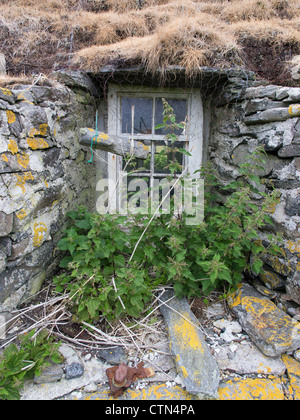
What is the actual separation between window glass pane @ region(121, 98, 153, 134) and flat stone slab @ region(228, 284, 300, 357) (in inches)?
88.9

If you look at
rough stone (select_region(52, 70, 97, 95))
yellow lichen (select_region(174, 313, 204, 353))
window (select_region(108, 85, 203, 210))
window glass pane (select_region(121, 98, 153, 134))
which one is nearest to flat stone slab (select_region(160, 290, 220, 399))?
yellow lichen (select_region(174, 313, 204, 353))

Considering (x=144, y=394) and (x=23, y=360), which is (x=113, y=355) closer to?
(x=144, y=394)

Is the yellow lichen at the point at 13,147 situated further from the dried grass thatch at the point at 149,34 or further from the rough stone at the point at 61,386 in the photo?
the rough stone at the point at 61,386

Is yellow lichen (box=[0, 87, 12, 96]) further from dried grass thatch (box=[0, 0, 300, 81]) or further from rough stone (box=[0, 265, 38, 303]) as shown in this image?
rough stone (box=[0, 265, 38, 303])

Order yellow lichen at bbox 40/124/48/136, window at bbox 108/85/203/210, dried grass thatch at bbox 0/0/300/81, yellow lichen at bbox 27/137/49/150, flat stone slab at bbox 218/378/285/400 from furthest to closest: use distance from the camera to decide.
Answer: window at bbox 108/85/203/210 → dried grass thatch at bbox 0/0/300/81 → yellow lichen at bbox 40/124/48/136 → yellow lichen at bbox 27/137/49/150 → flat stone slab at bbox 218/378/285/400

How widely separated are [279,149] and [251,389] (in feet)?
6.09

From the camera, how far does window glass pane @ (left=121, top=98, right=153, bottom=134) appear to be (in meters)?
3.22

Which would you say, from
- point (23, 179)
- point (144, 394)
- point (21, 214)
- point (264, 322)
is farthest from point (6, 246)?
point (264, 322)

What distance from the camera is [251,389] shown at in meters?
1.54

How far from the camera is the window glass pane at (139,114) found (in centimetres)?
322

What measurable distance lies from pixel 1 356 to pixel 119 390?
786 mm

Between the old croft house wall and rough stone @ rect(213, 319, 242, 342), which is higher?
the old croft house wall

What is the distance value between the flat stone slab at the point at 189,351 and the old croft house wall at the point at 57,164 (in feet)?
2.97

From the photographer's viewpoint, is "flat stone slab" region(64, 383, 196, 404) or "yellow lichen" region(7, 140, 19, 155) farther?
"yellow lichen" region(7, 140, 19, 155)
